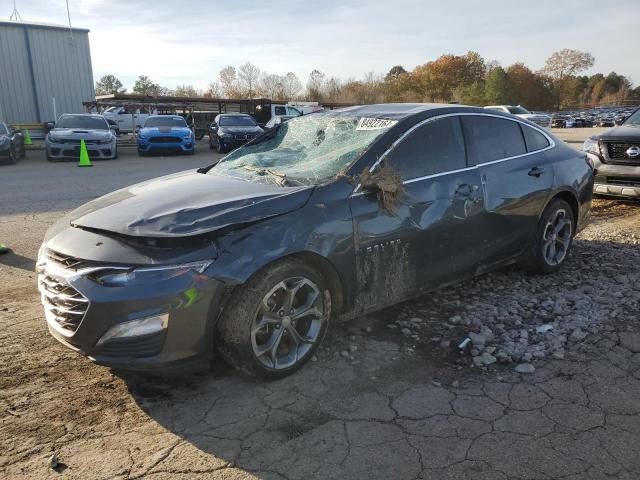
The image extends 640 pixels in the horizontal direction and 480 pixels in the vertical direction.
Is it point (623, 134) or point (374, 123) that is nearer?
point (374, 123)

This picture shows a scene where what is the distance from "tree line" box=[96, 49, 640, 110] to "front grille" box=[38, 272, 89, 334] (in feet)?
189

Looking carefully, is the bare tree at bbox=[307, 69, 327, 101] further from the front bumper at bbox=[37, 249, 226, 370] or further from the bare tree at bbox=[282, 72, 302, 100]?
the front bumper at bbox=[37, 249, 226, 370]

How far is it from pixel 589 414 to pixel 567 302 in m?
1.69

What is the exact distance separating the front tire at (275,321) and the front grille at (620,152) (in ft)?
22.0

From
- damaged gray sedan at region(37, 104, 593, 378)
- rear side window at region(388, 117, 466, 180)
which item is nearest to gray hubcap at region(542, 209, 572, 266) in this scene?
damaged gray sedan at region(37, 104, 593, 378)

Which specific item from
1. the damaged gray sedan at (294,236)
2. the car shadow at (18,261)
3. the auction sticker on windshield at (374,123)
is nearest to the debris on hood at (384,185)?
the damaged gray sedan at (294,236)

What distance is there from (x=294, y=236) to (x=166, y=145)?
17.6m

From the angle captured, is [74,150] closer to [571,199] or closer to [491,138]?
[491,138]

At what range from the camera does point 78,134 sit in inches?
655

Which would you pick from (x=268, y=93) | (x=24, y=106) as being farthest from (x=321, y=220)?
(x=268, y=93)

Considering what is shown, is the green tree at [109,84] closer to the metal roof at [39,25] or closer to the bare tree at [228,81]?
the bare tree at [228,81]

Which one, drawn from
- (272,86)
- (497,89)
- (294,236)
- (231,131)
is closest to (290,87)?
(272,86)

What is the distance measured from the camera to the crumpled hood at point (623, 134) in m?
7.89

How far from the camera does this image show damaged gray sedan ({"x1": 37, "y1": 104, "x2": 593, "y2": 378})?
2.77 m
